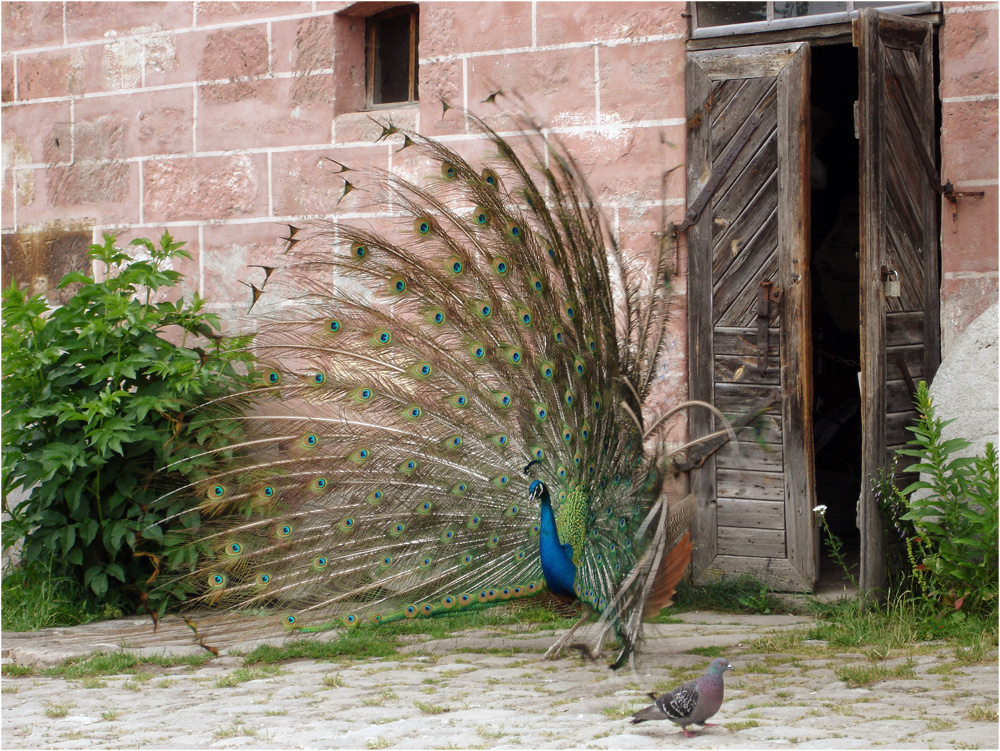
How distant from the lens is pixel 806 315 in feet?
19.1

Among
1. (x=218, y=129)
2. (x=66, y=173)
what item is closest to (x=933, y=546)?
(x=218, y=129)

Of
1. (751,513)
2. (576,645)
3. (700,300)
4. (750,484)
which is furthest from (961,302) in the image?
(576,645)

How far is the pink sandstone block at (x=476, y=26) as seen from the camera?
21.3 ft

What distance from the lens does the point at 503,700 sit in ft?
13.8

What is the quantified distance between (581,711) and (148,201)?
500cm

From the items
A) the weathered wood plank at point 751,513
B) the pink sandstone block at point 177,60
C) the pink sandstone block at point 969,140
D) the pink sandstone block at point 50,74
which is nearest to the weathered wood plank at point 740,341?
the weathered wood plank at point 751,513

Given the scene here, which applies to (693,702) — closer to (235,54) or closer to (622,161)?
(622,161)

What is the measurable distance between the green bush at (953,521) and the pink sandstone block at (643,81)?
219cm

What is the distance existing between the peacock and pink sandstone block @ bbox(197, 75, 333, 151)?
2.42 metres

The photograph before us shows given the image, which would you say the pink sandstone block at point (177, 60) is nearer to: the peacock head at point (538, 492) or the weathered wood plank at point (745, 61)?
the weathered wood plank at point (745, 61)

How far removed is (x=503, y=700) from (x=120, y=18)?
566 cm

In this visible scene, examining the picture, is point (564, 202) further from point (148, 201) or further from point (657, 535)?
point (148, 201)

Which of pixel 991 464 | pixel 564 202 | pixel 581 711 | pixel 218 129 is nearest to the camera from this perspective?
pixel 581 711

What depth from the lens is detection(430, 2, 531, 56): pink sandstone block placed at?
6484 millimetres
